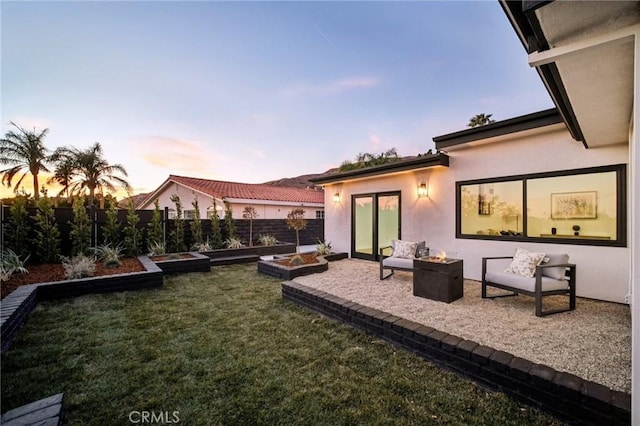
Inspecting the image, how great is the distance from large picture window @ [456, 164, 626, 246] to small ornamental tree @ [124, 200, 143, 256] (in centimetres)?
904

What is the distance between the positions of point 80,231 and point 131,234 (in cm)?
118

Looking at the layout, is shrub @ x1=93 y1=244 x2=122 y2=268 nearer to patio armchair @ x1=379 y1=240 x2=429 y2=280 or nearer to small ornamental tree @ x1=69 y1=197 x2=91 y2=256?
small ornamental tree @ x1=69 y1=197 x2=91 y2=256

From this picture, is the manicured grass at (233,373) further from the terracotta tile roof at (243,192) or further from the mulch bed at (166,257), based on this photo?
the terracotta tile roof at (243,192)

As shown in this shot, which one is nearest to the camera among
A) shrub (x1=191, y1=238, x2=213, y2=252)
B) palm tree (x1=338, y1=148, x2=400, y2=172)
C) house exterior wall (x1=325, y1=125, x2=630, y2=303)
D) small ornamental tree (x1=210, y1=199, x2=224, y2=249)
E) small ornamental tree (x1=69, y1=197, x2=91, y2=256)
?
house exterior wall (x1=325, y1=125, x2=630, y2=303)

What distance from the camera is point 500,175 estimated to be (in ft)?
18.7

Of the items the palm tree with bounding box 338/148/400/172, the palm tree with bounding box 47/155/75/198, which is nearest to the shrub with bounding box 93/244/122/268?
the palm tree with bounding box 47/155/75/198

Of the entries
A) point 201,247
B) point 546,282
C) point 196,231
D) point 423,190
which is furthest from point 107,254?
point 546,282

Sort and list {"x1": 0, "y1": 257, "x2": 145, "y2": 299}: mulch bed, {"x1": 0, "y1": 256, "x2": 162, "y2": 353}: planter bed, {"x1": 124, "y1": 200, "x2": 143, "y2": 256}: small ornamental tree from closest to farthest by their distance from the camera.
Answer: {"x1": 0, "y1": 256, "x2": 162, "y2": 353}: planter bed, {"x1": 0, "y1": 257, "x2": 145, "y2": 299}: mulch bed, {"x1": 124, "y1": 200, "x2": 143, "y2": 256}: small ornamental tree

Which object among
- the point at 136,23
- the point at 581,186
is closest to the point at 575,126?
Answer: the point at 581,186

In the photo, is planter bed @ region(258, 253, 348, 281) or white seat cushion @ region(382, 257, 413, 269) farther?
planter bed @ region(258, 253, 348, 281)

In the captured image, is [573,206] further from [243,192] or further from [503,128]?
[243,192]

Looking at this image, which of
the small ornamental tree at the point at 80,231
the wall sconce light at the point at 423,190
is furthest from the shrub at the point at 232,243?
the wall sconce light at the point at 423,190

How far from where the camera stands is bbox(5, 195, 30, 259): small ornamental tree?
6445mm

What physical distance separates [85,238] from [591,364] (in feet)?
33.5
